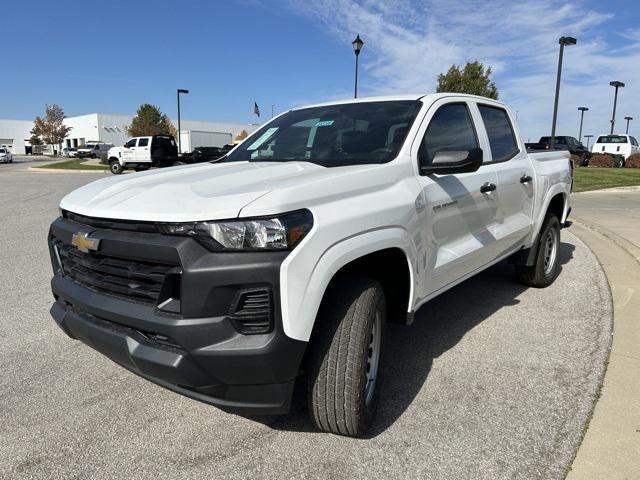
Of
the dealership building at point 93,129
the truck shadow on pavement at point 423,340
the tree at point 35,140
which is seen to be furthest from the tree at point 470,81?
the tree at point 35,140

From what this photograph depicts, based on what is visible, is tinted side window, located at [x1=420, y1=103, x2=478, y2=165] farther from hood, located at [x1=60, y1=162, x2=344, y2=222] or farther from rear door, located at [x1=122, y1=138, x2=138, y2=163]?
rear door, located at [x1=122, y1=138, x2=138, y2=163]

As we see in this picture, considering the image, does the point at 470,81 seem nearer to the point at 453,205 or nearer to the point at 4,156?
the point at 453,205

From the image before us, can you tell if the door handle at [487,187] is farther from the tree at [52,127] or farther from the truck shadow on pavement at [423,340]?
the tree at [52,127]

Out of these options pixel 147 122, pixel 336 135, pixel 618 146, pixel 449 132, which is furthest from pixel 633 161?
pixel 147 122

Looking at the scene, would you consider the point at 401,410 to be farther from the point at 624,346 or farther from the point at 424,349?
the point at 624,346

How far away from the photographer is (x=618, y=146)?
30.8 metres

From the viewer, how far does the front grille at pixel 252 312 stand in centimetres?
203

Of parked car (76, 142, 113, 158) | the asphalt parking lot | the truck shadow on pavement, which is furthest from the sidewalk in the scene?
parked car (76, 142, 113, 158)

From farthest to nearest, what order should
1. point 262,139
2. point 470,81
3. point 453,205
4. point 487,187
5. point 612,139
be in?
point 612,139 < point 470,81 < point 262,139 < point 487,187 < point 453,205

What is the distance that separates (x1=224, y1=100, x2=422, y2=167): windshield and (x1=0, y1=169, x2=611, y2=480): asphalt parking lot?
145 cm

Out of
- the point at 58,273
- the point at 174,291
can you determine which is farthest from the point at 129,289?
the point at 58,273

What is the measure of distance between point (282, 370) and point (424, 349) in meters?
1.79

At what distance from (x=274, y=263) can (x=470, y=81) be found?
85.7 feet

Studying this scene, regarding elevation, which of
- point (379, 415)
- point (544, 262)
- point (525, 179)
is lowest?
point (379, 415)
